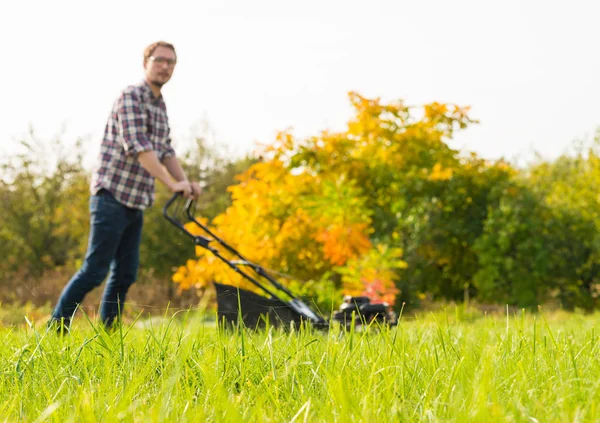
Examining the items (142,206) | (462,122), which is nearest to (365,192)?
(462,122)

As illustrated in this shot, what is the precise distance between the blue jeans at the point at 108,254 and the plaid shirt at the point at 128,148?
2.9 inches

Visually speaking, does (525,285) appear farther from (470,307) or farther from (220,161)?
(220,161)

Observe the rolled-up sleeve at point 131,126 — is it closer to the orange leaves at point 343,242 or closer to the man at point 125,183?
the man at point 125,183

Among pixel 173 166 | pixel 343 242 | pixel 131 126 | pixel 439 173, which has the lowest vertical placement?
pixel 343 242

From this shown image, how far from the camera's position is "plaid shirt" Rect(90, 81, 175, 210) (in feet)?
13.6

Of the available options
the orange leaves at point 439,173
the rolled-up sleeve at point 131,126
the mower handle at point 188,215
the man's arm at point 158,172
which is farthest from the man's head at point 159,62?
the orange leaves at point 439,173

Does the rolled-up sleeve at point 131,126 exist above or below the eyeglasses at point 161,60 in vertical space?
below

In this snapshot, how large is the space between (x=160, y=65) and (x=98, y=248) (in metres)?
1.15

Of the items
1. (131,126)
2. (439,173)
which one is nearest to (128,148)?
(131,126)

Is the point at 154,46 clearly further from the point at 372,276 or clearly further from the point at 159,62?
the point at 372,276

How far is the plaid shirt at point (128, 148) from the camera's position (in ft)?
13.6

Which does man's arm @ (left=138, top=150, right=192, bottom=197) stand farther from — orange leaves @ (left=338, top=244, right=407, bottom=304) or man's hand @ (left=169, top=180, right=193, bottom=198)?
orange leaves @ (left=338, top=244, right=407, bottom=304)

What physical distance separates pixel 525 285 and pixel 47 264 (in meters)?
7.60

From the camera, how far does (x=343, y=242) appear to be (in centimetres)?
699
